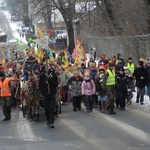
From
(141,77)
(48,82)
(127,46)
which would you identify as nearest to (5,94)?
(48,82)

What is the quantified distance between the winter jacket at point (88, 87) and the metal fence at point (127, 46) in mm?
9820

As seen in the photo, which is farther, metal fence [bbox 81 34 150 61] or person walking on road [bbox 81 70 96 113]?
metal fence [bbox 81 34 150 61]

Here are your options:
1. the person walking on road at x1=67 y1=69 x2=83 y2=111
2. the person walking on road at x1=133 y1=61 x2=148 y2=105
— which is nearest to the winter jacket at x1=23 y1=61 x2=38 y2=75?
the person walking on road at x1=67 y1=69 x2=83 y2=111

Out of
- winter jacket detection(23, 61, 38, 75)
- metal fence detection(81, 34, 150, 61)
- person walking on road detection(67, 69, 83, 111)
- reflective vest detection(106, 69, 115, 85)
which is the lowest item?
Result: person walking on road detection(67, 69, 83, 111)

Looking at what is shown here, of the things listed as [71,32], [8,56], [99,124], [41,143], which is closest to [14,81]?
[99,124]

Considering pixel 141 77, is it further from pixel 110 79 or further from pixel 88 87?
pixel 88 87

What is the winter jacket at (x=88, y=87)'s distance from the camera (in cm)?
1661

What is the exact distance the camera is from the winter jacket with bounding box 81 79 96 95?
1661 centimetres

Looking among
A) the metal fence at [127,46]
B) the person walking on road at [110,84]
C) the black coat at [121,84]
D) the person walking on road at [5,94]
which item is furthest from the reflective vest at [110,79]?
the metal fence at [127,46]

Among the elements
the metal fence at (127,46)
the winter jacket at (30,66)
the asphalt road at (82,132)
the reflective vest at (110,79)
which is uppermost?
the metal fence at (127,46)

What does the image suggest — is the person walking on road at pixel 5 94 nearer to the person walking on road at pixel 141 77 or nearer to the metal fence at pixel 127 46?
the person walking on road at pixel 141 77

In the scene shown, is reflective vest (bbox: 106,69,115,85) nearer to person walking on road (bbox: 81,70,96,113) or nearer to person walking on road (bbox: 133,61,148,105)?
person walking on road (bbox: 81,70,96,113)

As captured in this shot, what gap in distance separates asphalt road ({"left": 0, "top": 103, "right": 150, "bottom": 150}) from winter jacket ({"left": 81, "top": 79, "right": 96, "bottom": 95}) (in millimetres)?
773

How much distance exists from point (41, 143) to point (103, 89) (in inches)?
229
